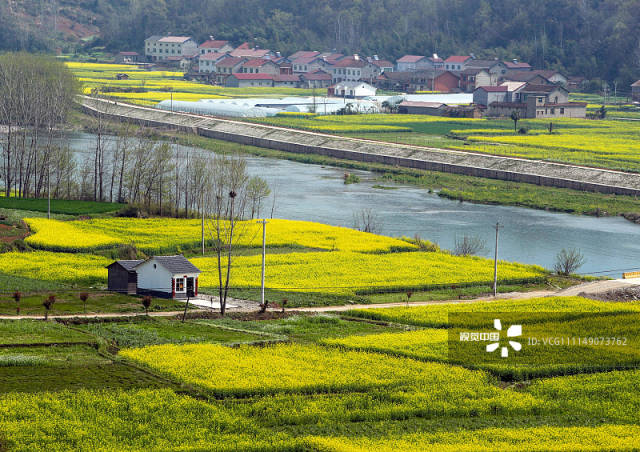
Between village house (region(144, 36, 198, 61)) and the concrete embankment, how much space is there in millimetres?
48025

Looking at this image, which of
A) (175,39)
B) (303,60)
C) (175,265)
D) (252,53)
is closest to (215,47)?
(175,39)

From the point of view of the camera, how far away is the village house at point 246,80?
393ft

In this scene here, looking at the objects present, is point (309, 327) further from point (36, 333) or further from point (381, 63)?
point (381, 63)

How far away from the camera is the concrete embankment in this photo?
201 ft

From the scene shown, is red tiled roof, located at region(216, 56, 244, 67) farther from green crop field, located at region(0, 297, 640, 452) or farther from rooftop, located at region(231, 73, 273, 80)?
green crop field, located at region(0, 297, 640, 452)

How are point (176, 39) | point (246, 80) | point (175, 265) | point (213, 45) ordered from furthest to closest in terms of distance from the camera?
point (176, 39) → point (213, 45) → point (246, 80) → point (175, 265)

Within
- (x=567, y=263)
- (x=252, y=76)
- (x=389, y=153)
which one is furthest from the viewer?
(x=252, y=76)

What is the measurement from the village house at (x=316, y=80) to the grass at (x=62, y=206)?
75.6 m

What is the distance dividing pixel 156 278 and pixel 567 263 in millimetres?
15956

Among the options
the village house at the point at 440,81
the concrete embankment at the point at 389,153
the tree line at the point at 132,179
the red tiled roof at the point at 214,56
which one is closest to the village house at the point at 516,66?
the village house at the point at 440,81

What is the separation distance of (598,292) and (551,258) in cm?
833

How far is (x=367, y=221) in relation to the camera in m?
50.0

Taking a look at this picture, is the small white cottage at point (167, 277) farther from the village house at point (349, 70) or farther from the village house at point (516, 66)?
the village house at point (349, 70)

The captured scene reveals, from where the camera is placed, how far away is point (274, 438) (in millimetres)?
18797
